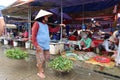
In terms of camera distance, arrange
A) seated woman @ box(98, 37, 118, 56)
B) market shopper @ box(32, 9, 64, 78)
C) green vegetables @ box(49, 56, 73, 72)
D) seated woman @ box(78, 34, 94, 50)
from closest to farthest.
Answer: market shopper @ box(32, 9, 64, 78) < green vegetables @ box(49, 56, 73, 72) < seated woman @ box(98, 37, 118, 56) < seated woman @ box(78, 34, 94, 50)

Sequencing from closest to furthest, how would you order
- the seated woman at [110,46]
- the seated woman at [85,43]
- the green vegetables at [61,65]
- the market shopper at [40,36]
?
1. the market shopper at [40,36]
2. the green vegetables at [61,65]
3. the seated woman at [110,46]
4. the seated woman at [85,43]

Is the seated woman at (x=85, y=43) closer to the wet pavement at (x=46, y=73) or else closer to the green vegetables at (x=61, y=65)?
the wet pavement at (x=46, y=73)

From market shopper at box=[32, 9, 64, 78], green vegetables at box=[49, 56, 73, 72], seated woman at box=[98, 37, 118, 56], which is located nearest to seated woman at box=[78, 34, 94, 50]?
seated woman at box=[98, 37, 118, 56]

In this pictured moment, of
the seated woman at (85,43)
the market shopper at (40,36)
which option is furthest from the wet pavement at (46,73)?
the seated woman at (85,43)

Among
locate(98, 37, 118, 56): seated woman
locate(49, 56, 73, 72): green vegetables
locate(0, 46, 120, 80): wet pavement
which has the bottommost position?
locate(0, 46, 120, 80): wet pavement

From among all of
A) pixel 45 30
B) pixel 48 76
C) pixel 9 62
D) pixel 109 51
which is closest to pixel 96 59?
pixel 109 51

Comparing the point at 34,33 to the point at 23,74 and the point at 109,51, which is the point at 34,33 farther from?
the point at 109,51

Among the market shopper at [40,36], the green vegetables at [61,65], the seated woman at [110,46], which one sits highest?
the market shopper at [40,36]

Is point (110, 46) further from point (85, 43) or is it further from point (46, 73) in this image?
point (46, 73)

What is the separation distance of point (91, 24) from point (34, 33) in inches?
242

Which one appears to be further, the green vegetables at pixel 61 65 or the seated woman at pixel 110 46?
the seated woman at pixel 110 46

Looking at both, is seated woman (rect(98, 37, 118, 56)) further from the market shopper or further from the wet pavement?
the market shopper

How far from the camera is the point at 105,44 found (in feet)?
20.2

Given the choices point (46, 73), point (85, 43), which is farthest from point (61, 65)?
point (85, 43)
